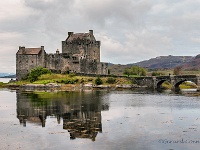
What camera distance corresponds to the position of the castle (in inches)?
4193

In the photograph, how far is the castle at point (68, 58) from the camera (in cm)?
10650

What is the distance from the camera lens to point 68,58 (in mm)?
107625

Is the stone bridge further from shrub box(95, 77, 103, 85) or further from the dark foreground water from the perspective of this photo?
the dark foreground water

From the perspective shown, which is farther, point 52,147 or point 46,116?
point 46,116

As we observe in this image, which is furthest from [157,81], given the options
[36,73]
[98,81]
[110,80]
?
[36,73]

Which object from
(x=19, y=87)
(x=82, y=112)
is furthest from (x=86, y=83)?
(x=82, y=112)

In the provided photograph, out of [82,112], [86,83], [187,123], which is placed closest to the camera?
[187,123]

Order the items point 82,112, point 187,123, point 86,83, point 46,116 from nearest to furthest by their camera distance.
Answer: point 187,123 → point 46,116 → point 82,112 → point 86,83

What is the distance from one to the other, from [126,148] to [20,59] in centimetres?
8753

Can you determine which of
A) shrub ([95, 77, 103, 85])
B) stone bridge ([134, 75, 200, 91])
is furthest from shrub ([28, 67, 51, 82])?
stone bridge ([134, 75, 200, 91])

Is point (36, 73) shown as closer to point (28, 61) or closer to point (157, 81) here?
point (28, 61)

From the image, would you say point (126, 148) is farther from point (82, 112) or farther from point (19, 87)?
point (19, 87)

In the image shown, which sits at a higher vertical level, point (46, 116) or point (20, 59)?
point (20, 59)

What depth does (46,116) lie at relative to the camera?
38.3m
